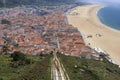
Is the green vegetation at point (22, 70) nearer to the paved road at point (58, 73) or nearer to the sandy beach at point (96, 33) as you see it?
the paved road at point (58, 73)

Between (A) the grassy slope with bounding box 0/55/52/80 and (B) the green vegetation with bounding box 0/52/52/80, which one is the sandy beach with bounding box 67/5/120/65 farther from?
(A) the grassy slope with bounding box 0/55/52/80

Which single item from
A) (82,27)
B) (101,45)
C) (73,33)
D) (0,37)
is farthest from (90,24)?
(0,37)

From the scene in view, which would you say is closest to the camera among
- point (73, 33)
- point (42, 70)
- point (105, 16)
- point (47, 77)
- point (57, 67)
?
point (47, 77)

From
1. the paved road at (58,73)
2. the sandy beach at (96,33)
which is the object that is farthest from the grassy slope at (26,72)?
the sandy beach at (96,33)

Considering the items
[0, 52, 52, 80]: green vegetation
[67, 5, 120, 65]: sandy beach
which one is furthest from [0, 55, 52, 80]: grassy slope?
[67, 5, 120, 65]: sandy beach

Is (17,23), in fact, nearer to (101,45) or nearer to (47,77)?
(101,45)

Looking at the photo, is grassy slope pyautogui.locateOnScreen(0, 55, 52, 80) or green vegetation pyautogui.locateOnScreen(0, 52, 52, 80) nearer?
grassy slope pyautogui.locateOnScreen(0, 55, 52, 80)

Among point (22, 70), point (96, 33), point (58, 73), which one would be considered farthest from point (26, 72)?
point (96, 33)

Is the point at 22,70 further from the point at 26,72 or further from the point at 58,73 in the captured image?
the point at 58,73
